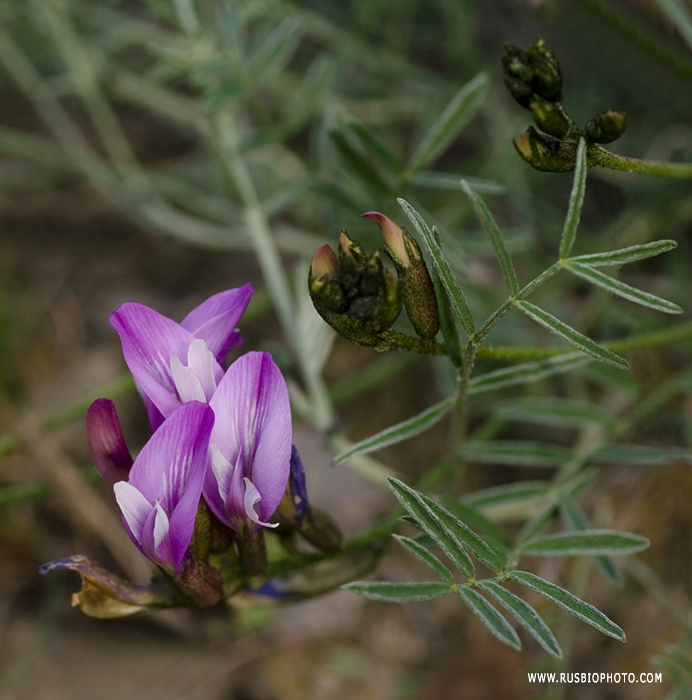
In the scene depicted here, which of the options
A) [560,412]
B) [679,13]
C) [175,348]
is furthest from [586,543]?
[679,13]

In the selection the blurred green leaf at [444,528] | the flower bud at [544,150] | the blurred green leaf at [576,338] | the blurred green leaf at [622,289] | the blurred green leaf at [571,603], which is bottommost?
the blurred green leaf at [571,603]

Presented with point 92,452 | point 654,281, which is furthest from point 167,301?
point 92,452

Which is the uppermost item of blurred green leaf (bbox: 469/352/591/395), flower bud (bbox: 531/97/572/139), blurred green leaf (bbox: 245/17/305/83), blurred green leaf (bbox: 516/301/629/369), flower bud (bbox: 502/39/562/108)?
blurred green leaf (bbox: 245/17/305/83)

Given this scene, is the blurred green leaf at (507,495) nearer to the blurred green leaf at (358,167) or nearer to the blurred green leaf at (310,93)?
the blurred green leaf at (358,167)

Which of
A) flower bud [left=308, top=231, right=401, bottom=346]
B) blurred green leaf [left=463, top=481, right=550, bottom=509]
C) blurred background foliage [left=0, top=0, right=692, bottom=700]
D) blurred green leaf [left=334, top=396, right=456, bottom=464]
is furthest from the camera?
blurred background foliage [left=0, top=0, right=692, bottom=700]

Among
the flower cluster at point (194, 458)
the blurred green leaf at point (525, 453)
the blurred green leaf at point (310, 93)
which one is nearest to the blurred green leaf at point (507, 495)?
the blurred green leaf at point (525, 453)

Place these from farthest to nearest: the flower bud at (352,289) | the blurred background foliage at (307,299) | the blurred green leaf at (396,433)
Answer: the blurred background foliage at (307,299) → the blurred green leaf at (396,433) → the flower bud at (352,289)

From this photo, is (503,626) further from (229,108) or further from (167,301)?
(167,301)

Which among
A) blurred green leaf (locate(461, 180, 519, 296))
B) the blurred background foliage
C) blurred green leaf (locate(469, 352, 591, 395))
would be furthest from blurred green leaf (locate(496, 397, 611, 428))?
blurred green leaf (locate(461, 180, 519, 296))

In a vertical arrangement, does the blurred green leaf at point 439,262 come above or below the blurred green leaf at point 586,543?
above

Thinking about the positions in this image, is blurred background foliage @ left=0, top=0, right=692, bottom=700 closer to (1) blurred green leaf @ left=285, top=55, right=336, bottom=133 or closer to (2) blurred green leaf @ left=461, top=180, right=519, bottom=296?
(1) blurred green leaf @ left=285, top=55, right=336, bottom=133
